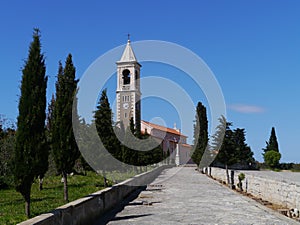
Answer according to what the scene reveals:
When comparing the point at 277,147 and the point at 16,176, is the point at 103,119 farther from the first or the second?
the point at 277,147

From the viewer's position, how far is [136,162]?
2975 cm

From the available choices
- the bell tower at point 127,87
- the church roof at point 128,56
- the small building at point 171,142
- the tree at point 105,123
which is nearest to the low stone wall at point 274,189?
the tree at point 105,123

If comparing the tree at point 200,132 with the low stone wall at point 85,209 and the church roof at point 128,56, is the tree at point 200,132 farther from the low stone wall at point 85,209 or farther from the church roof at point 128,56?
the low stone wall at point 85,209

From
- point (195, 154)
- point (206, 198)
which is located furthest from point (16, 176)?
point (195, 154)

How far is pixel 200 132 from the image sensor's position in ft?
126

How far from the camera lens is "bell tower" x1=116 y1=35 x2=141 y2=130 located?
173 feet

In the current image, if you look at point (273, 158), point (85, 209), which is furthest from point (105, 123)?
point (273, 158)

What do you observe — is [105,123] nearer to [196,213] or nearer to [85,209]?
[196,213]

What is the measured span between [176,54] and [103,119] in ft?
17.4

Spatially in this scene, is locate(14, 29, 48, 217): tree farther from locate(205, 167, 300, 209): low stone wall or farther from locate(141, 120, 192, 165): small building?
locate(141, 120, 192, 165): small building

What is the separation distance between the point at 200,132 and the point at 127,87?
18297 millimetres

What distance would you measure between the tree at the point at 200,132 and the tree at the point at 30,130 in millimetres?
28473

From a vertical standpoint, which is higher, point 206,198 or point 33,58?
point 33,58

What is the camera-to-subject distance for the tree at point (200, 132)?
3728 centimetres
